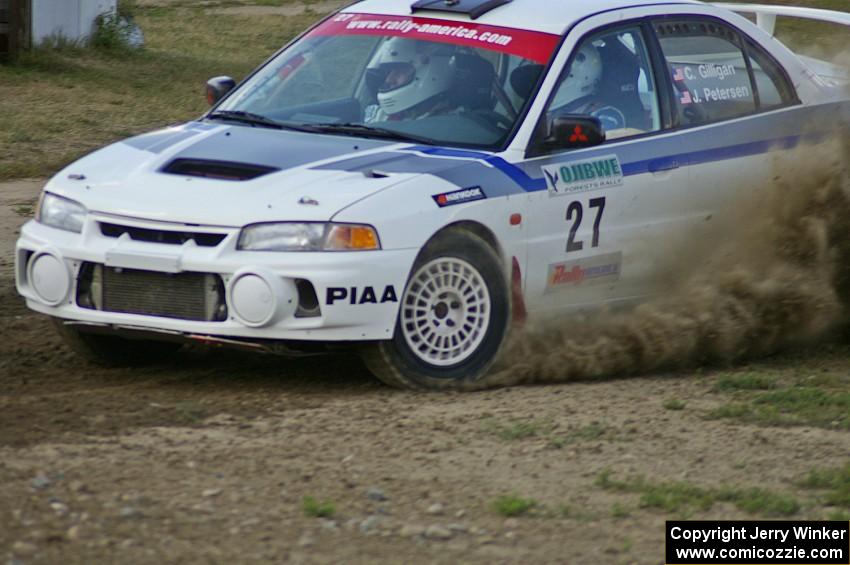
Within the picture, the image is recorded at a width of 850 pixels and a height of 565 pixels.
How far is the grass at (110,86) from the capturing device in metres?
12.8

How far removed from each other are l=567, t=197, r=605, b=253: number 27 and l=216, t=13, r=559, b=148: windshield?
Result: 0.43 m

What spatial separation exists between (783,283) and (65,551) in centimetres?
434

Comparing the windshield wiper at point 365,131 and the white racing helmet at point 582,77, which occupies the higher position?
the white racing helmet at point 582,77

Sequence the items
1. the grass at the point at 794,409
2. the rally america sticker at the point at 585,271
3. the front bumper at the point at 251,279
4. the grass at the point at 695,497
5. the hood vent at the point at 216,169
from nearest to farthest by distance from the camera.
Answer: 1. the grass at the point at 695,497
2. the front bumper at the point at 251,279
3. the grass at the point at 794,409
4. the hood vent at the point at 216,169
5. the rally america sticker at the point at 585,271

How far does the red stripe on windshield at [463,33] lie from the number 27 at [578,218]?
26.9 inches

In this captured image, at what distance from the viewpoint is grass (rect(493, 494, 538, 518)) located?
488cm

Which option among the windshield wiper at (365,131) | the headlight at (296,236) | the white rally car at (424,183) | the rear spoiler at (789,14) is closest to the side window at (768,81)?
the white rally car at (424,183)

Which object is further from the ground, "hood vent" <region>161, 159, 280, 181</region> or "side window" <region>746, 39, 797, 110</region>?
"side window" <region>746, 39, 797, 110</region>

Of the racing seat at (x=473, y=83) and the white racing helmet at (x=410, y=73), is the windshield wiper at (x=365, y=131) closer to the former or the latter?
the white racing helmet at (x=410, y=73)

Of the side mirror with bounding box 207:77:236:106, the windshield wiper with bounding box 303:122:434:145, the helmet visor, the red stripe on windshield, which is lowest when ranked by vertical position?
the windshield wiper with bounding box 303:122:434:145

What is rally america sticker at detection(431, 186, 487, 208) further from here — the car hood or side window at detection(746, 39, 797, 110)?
side window at detection(746, 39, 797, 110)

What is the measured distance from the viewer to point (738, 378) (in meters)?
6.98

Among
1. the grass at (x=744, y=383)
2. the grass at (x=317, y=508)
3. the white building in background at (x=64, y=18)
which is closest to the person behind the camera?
the grass at (x=317, y=508)

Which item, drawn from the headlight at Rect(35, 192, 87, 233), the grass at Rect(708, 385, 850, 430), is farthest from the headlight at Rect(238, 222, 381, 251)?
the grass at Rect(708, 385, 850, 430)
